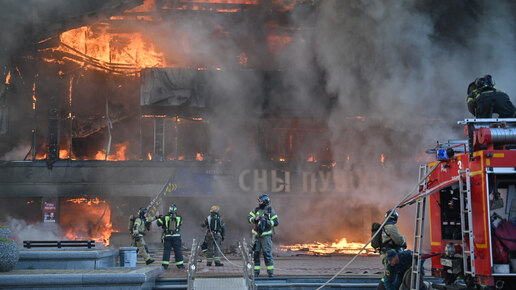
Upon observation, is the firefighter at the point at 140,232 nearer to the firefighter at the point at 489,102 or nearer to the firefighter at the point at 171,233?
the firefighter at the point at 171,233

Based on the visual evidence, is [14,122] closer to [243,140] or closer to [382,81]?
[243,140]

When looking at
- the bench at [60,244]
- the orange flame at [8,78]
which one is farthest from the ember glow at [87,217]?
the bench at [60,244]

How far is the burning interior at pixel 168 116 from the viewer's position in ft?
69.8

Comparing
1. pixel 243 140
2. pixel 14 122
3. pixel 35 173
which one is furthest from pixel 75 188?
pixel 243 140

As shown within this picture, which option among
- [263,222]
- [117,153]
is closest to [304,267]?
[263,222]

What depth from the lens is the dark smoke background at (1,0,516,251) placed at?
19938 mm

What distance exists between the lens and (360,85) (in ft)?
69.7

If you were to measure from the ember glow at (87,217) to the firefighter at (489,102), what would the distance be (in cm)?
1708

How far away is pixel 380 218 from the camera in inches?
868

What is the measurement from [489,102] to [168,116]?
16.9m

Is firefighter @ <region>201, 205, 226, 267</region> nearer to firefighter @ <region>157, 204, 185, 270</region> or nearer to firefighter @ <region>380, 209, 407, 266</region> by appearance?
firefighter @ <region>157, 204, 185, 270</region>

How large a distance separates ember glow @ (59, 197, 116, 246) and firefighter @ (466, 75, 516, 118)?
1708cm

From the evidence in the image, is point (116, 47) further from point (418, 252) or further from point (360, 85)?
point (418, 252)

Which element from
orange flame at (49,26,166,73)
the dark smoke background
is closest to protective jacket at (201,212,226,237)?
the dark smoke background
